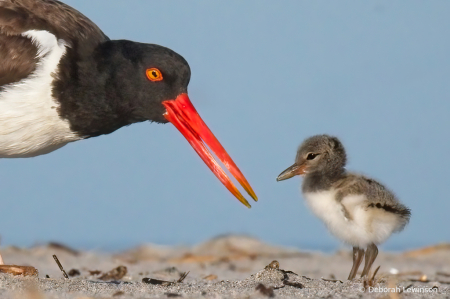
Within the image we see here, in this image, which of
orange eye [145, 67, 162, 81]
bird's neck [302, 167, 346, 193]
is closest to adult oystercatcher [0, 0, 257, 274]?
orange eye [145, 67, 162, 81]

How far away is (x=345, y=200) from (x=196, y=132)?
1.44 m

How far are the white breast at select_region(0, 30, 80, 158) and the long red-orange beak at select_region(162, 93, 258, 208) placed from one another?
3.07ft

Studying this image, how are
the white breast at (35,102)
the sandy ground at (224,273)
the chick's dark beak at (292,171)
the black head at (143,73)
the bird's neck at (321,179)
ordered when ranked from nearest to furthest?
the sandy ground at (224,273), the white breast at (35,102), the black head at (143,73), the bird's neck at (321,179), the chick's dark beak at (292,171)

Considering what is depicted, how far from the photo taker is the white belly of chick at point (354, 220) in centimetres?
540

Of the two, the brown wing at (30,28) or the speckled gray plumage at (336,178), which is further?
the speckled gray plumage at (336,178)

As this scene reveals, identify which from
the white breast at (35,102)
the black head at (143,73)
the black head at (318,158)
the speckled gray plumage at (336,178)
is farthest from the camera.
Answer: the black head at (318,158)

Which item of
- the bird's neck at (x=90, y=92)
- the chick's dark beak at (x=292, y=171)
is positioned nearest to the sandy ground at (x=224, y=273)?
the chick's dark beak at (x=292, y=171)

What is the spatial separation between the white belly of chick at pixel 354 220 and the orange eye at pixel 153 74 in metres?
1.81

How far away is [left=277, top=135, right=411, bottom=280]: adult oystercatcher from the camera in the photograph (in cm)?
542

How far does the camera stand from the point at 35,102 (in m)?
5.23

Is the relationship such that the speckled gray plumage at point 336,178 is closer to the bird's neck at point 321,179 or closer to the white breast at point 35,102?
the bird's neck at point 321,179

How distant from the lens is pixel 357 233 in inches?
215

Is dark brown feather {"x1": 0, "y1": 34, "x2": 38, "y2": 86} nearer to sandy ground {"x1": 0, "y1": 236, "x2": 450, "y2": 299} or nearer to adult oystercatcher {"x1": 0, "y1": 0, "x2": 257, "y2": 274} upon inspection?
adult oystercatcher {"x1": 0, "y1": 0, "x2": 257, "y2": 274}

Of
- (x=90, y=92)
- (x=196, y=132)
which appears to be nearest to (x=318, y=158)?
(x=196, y=132)
